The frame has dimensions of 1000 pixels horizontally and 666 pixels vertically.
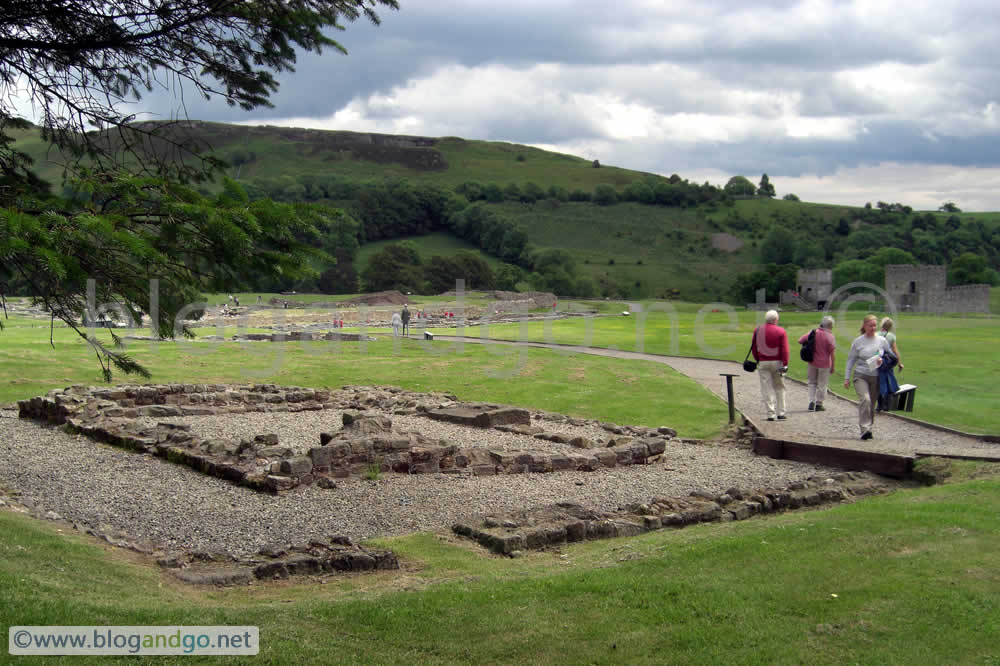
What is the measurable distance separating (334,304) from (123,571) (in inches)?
2583

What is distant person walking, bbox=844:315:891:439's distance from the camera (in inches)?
601

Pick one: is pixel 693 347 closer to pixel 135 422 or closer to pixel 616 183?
pixel 135 422

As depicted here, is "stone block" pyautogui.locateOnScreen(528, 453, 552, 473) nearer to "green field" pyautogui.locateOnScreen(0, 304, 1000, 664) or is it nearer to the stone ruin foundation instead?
the stone ruin foundation

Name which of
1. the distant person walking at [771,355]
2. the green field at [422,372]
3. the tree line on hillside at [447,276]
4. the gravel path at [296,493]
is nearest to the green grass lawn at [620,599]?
the gravel path at [296,493]

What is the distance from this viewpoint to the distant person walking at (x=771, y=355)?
17.7 meters

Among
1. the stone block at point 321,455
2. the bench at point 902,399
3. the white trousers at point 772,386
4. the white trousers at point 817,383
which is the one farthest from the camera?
the white trousers at point 817,383

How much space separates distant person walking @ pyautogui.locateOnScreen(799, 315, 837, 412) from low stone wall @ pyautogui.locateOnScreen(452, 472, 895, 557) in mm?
4670

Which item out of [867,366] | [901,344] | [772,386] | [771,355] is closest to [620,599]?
[867,366]

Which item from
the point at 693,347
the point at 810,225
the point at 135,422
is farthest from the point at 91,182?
the point at 810,225

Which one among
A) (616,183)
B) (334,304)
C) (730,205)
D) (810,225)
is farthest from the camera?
(616,183)

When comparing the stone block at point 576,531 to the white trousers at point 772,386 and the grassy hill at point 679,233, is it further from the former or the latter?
the grassy hill at point 679,233

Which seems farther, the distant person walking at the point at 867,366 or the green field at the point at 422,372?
the green field at the point at 422,372

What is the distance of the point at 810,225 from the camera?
161 metres

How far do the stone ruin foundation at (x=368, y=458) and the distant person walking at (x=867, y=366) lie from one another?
2.04 metres
